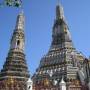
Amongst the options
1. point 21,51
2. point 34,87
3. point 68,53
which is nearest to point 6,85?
point 34,87

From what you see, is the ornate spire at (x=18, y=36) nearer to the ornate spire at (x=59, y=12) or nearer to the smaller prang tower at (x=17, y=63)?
the smaller prang tower at (x=17, y=63)

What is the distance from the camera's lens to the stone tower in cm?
4681

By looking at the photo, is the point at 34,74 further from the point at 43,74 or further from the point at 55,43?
the point at 55,43

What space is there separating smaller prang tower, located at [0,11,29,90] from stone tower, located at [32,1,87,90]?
3334 millimetres

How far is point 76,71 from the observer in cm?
5428

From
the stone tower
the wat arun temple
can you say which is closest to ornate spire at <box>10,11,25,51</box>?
the wat arun temple

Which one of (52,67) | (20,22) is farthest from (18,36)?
(52,67)

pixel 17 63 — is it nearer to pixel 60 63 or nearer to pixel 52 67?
pixel 52 67

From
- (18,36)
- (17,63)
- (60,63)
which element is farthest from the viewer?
(18,36)

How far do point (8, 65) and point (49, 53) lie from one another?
13854mm

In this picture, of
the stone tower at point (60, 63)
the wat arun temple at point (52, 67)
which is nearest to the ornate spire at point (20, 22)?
the wat arun temple at point (52, 67)

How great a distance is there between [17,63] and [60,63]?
10.7 meters

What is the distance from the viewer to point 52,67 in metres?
59.0

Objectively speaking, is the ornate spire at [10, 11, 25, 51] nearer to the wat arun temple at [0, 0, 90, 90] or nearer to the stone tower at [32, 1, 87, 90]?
the wat arun temple at [0, 0, 90, 90]
